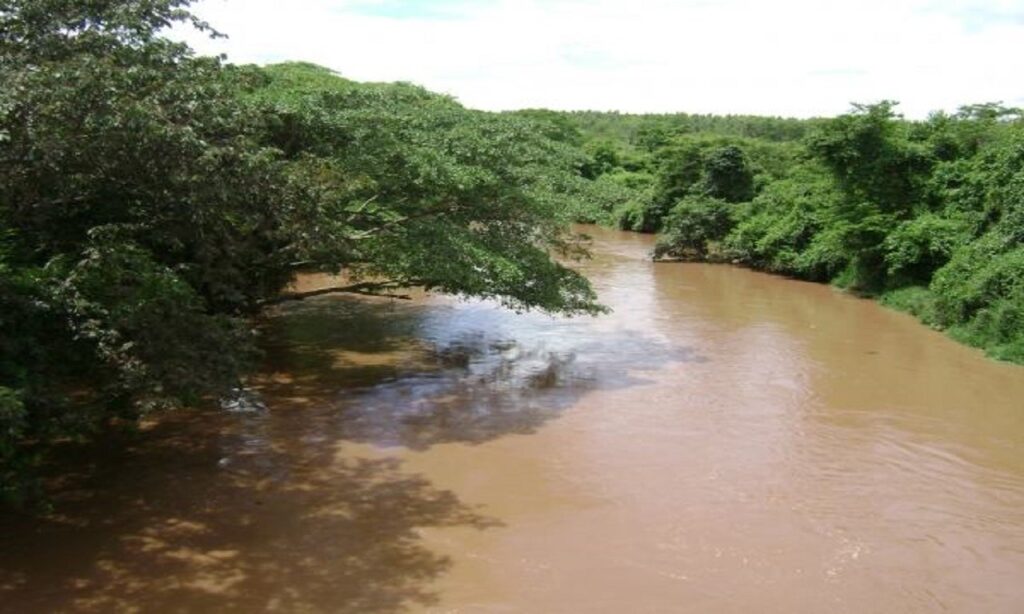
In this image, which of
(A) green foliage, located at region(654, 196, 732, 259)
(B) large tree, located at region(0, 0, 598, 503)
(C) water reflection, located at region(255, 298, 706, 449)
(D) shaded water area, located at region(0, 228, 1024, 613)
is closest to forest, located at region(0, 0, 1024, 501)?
(B) large tree, located at region(0, 0, 598, 503)

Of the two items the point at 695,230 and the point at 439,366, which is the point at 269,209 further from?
the point at 695,230

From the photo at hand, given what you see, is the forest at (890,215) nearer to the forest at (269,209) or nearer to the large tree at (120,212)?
the forest at (269,209)

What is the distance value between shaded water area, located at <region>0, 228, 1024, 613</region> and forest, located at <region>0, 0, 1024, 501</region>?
1107 millimetres

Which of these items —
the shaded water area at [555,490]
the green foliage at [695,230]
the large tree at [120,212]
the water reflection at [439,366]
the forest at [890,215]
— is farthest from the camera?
the green foliage at [695,230]

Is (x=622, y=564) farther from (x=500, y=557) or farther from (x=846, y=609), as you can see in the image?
(x=846, y=609)

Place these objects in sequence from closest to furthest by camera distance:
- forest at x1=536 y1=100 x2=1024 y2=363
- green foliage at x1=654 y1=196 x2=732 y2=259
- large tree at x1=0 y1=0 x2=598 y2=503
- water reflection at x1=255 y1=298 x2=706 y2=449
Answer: large tree at x1=0 y1=0 x2=598 y2=503
water reflection at x1=255 y1=298 x2=706 y2=449
forest at x1=536 y1=100 x2=1024 y2=363
green foliage at x1=654 y1=196 x2=732 y2=259

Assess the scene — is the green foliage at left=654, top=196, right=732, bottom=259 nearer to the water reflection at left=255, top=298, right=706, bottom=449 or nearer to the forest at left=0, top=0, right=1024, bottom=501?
the forest at left=0, top=0, right=1024, bottom=501

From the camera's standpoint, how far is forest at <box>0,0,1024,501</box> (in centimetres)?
698

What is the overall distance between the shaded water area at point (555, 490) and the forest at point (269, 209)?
1107mm

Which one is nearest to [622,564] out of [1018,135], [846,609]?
[846,609]

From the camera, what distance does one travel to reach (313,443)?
10.7 metres

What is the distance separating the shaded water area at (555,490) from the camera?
7352 mm

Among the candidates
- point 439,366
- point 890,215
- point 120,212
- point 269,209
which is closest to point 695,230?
point 890,215

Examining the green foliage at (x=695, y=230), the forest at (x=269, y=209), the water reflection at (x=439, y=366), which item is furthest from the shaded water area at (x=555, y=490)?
the green foliage at (x=695, y=230)
